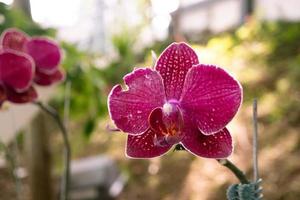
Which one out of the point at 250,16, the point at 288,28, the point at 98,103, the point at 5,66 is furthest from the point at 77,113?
the point at 250,16

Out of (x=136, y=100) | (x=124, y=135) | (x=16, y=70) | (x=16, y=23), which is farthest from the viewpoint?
(x=124, y=135)

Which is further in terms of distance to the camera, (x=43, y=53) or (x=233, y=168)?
(x=43, y=53)

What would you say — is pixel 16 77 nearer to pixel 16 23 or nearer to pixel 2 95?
pixel 2 95

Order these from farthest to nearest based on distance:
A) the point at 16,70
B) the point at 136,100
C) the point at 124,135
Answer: the point at 124,135, the point at 16,70, the point at 136,100

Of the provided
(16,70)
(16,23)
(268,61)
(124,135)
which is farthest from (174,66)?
(268,61)

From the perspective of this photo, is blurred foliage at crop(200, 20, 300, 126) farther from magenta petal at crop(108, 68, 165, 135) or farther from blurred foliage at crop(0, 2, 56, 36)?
magenta petal at crop(108, 68, 165, 135)

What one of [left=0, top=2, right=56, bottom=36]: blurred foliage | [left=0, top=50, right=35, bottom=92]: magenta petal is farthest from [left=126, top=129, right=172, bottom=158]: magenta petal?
[left=0, top=2, right=56, bottom=36]: blurred foliage

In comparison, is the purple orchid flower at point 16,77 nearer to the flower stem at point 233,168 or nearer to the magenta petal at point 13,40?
the magenta petal at point 13,40

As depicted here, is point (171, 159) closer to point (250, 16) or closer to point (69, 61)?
point (69, 61)
